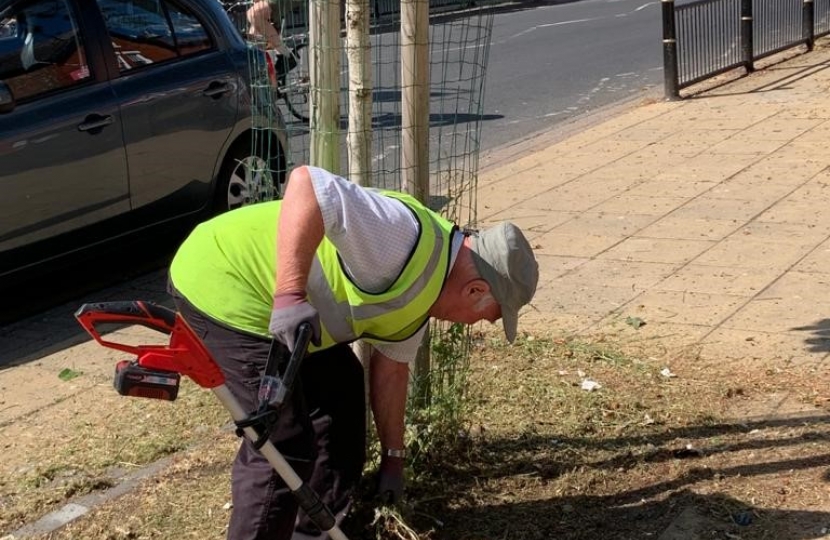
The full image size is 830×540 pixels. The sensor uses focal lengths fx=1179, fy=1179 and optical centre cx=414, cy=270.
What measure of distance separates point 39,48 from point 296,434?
13.6 feet

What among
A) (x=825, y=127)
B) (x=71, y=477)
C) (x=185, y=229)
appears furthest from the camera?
(x=825, y=127)

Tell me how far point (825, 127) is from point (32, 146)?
6.99 m

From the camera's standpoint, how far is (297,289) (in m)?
2.98

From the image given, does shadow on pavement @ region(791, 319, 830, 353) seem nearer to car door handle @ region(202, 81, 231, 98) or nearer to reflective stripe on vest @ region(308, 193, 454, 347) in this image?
reflective stripe on vest @ region(308, 193, 454, 347)

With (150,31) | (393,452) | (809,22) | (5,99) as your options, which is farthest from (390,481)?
(809,22)

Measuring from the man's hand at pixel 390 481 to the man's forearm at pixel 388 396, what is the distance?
5cm

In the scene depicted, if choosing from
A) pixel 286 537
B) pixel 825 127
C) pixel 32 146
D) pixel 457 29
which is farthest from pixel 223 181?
pixel 825 127

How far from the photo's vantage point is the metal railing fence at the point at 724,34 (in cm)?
1227

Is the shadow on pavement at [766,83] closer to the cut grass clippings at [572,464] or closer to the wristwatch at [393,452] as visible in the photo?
the cut grass clippings at [572,464]

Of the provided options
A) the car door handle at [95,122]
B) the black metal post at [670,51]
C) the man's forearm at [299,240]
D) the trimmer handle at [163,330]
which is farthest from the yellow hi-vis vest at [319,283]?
the black metal post at [670,51]

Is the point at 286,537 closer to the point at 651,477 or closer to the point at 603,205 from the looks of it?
the point at 651,477

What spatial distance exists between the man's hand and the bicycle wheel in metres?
1.36

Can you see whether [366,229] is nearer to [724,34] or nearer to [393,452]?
[393,452]

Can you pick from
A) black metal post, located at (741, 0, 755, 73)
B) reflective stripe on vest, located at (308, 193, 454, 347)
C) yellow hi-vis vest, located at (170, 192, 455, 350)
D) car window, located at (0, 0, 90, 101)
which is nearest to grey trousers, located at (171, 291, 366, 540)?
yellow hi-vis vest, located at (170, 192, 455, 350)
